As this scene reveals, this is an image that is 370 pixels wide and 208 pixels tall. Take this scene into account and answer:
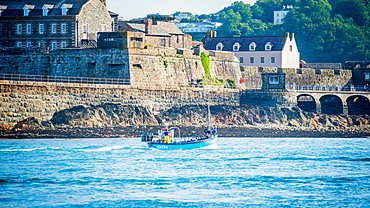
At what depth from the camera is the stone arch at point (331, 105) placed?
84.2 m

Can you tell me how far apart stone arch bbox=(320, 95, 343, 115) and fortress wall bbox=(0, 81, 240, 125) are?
12.2m

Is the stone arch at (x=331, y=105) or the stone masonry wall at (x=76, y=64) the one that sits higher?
the stone masonry wall at (x=76, y=64)

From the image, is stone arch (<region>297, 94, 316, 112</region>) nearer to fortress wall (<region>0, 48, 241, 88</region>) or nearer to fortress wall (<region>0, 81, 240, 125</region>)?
fortress wall (<region>0, 81, 240, 125</region>)

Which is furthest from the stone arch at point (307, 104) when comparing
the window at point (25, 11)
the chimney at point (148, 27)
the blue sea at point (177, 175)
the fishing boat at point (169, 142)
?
the window at point (25, 11)

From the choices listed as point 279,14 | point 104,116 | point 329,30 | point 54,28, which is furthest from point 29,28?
point 279,14

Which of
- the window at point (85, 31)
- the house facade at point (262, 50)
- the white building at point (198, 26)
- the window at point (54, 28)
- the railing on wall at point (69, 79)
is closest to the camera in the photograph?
the railing on wall at point (69, 79)

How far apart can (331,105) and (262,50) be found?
570 inches

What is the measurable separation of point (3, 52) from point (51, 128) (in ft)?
51.0

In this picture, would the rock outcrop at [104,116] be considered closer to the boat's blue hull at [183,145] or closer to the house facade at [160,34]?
the boat's blue hull at [183,145]

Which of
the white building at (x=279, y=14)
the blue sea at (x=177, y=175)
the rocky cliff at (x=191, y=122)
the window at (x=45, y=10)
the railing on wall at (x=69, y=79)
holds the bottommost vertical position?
the blue sea at (x=177, y=175)

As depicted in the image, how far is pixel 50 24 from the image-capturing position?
79.6 meters

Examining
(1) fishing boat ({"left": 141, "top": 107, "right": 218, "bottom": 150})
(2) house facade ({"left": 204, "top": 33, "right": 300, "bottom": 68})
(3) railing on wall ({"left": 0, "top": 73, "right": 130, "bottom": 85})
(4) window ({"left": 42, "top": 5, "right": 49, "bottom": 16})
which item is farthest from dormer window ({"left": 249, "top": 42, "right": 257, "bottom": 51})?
(1) fishing boat ({"left": 141, "top": 107, "right": 218, "bottom": 150})

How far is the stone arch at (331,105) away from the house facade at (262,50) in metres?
10.7

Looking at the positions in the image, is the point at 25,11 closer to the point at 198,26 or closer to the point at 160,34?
the point at 160,34
